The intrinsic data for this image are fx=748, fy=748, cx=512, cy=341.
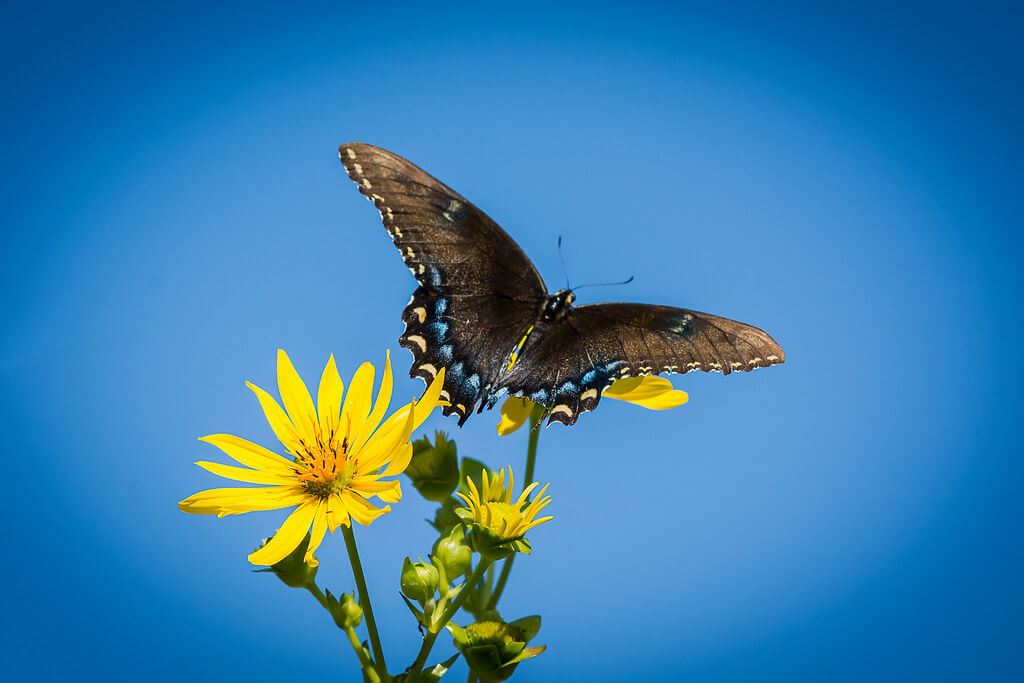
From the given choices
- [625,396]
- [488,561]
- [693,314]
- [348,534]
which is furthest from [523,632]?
[693,314]

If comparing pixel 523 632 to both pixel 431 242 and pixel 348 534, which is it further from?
pixel 431 242

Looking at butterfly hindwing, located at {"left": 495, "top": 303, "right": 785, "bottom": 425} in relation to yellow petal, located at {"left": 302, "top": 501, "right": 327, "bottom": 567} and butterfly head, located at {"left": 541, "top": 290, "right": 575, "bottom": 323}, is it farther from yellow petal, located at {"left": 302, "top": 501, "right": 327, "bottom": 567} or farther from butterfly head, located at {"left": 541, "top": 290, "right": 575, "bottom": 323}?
yellow petal, located at {"left": 302, "top": 501, "right": 327, "bottom": 567}

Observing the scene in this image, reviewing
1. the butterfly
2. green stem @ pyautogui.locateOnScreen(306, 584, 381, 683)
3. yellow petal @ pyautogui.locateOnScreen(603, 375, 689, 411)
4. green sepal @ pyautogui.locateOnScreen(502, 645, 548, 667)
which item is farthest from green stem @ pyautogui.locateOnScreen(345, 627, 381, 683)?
yellow petal @ pyautogui.locateOnScreen(603, 375, 689, 411)

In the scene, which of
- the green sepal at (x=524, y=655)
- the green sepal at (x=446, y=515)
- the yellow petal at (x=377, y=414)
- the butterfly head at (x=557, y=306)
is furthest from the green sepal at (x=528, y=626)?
the butterfly head at (x=557, y=306)

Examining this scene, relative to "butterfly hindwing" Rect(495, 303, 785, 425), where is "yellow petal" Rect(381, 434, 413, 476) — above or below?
below

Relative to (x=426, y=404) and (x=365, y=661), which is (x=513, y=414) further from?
(x=365, y=661)

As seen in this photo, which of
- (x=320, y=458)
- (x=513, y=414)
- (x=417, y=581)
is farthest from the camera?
(x=513, y=414)

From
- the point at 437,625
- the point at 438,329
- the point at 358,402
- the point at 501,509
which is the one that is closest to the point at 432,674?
the point at 437,625
